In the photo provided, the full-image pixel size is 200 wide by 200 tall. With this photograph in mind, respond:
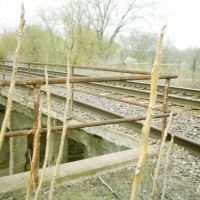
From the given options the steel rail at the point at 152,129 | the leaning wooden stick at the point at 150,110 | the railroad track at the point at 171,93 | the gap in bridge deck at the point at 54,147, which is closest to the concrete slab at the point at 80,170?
the steel rail at the point at 152,129

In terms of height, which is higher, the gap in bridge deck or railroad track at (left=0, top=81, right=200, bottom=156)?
railroad track at (left=0, top=81, right=200, bottom=156)

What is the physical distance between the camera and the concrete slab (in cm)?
291

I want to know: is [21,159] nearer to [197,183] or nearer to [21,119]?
[21,119]

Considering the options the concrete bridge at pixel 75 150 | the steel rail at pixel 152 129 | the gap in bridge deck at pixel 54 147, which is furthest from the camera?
the gap in bridge deck at pixel 54 147

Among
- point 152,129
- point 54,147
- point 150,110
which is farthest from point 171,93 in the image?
point 150,110

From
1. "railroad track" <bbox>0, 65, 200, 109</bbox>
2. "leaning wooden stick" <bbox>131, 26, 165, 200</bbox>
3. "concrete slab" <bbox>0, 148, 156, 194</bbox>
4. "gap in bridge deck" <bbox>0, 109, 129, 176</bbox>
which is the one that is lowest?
"gap in bridge deck" <bbox>0, 109, 129, 176</bbox>

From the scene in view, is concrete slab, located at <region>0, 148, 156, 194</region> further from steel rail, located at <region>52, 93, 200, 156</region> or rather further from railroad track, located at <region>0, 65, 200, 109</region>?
railroad track, located at <region>0, 65, 200, 109</region>

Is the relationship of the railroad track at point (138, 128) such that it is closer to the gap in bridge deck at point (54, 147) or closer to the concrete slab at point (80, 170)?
the gap in bridge deck at point (54, 147)

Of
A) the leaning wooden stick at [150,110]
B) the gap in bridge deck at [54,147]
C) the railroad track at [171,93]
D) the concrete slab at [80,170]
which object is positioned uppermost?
the leaning wooden stick at [150,110]

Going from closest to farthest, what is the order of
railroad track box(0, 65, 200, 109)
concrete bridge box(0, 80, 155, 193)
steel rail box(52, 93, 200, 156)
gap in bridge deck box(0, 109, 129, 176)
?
concrete bridge box(0, 80, 155, 193) < steel rail box(52, 93, 200, 156) < gap in bridge deck box(0, 109, 129, 176) < railroad track box(0, 65, 200, 109)

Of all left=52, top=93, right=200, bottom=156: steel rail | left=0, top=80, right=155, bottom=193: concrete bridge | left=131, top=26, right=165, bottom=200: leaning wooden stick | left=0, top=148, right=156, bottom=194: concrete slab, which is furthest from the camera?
left=52, top=93, right=200, bottom=156: steel rail

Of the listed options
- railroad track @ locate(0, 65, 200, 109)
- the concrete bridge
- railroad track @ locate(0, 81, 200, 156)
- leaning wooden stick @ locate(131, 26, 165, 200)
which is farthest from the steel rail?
leaning wooden stick @ locate(131, 26, 165, 200)

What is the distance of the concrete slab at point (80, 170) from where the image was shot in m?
2.91

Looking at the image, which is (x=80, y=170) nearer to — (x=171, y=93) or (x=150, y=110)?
(x=150, y=110)
